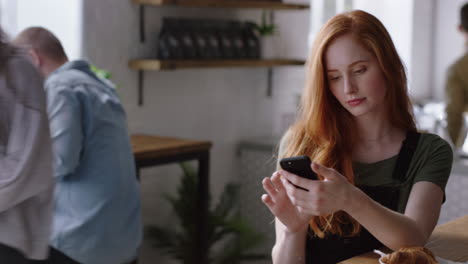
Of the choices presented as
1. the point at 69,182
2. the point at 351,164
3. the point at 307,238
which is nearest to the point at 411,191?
the point at 351,164

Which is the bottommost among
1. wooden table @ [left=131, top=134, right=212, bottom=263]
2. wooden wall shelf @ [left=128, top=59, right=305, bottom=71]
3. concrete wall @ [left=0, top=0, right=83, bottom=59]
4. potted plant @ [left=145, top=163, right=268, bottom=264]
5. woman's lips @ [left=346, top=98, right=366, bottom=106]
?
potted plant @ [left=145, top=163, right=268, bottom=264]

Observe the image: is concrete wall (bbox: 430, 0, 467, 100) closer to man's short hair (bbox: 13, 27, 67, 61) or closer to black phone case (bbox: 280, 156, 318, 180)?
man's short hair (bbox: 13, 27, 67, 61)

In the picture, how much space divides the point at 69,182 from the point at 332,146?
139cm

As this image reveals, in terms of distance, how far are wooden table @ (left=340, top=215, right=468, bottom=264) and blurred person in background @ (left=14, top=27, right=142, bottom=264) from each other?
1.40 meters

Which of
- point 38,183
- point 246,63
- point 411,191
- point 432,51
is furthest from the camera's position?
point 432,51

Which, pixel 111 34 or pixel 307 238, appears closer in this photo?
pixel 307 238

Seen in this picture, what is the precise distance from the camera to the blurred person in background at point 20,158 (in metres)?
1.97

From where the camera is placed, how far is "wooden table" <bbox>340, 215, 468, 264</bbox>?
178 centimetres

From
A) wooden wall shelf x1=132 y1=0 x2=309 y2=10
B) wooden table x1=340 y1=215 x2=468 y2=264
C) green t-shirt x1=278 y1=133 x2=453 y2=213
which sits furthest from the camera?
wooden wall shelf x1=132 y1=0 x2=309 y2=10

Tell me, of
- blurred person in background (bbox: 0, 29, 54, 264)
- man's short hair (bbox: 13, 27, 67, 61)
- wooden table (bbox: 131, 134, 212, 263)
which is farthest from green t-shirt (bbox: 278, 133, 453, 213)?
wooden table (bbox: 131, 134, 212, 263)

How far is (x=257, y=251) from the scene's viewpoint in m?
5.09

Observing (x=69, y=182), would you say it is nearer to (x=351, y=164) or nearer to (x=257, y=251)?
(x=351, y=164)

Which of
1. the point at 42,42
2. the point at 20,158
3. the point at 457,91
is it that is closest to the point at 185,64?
the point at 42,42

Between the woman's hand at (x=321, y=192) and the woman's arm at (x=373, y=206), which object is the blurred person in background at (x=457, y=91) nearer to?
the woman's arm at (x=373, y=206)
